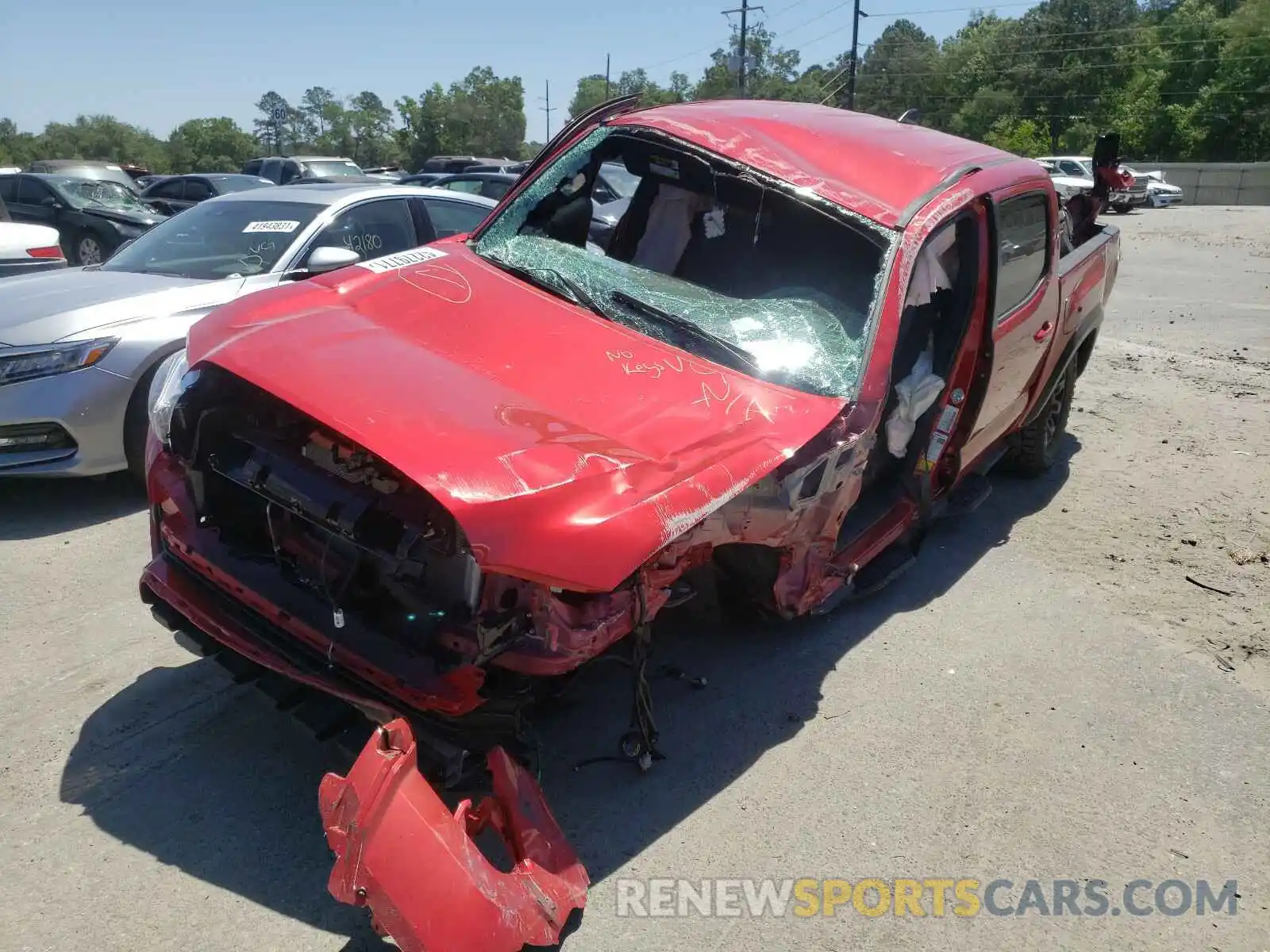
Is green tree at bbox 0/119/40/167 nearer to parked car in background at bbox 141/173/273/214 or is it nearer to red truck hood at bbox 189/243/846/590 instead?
parked car in background at bbox 141/173/273/214

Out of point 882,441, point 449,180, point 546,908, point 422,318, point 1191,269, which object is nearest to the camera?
point 546,908

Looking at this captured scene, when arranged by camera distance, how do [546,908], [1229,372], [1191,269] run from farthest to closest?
[1191,269] < [1229,372] < [546,908]

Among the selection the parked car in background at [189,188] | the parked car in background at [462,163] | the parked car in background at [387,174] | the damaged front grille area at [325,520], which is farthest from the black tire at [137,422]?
the parked car in background at [462,163]

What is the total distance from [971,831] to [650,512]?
150 centimetres

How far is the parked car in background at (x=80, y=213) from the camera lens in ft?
42.1

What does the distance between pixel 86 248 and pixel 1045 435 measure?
12.6 m

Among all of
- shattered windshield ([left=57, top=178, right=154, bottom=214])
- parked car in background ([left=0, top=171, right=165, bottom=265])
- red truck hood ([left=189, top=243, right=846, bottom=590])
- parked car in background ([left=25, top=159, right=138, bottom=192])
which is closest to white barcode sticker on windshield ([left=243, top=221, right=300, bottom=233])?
red truck hood ([left=189, top=243, right=846, bottom=590])

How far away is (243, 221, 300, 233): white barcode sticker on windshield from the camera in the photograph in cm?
579

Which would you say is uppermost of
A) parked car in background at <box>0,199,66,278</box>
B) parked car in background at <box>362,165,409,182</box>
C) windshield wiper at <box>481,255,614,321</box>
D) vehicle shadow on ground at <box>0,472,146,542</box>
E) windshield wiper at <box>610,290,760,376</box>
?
parked car in background at <box>362,165,409,182</box>

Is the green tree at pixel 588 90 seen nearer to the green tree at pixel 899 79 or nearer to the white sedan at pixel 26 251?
the green tree at pixel 899 79

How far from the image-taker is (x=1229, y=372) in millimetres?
8539

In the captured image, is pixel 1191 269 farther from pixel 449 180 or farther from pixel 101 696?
pixel 101 696

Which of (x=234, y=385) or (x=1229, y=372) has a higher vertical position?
(x=234, y=385)

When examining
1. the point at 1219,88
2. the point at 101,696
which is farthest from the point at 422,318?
the point at 1219,88
